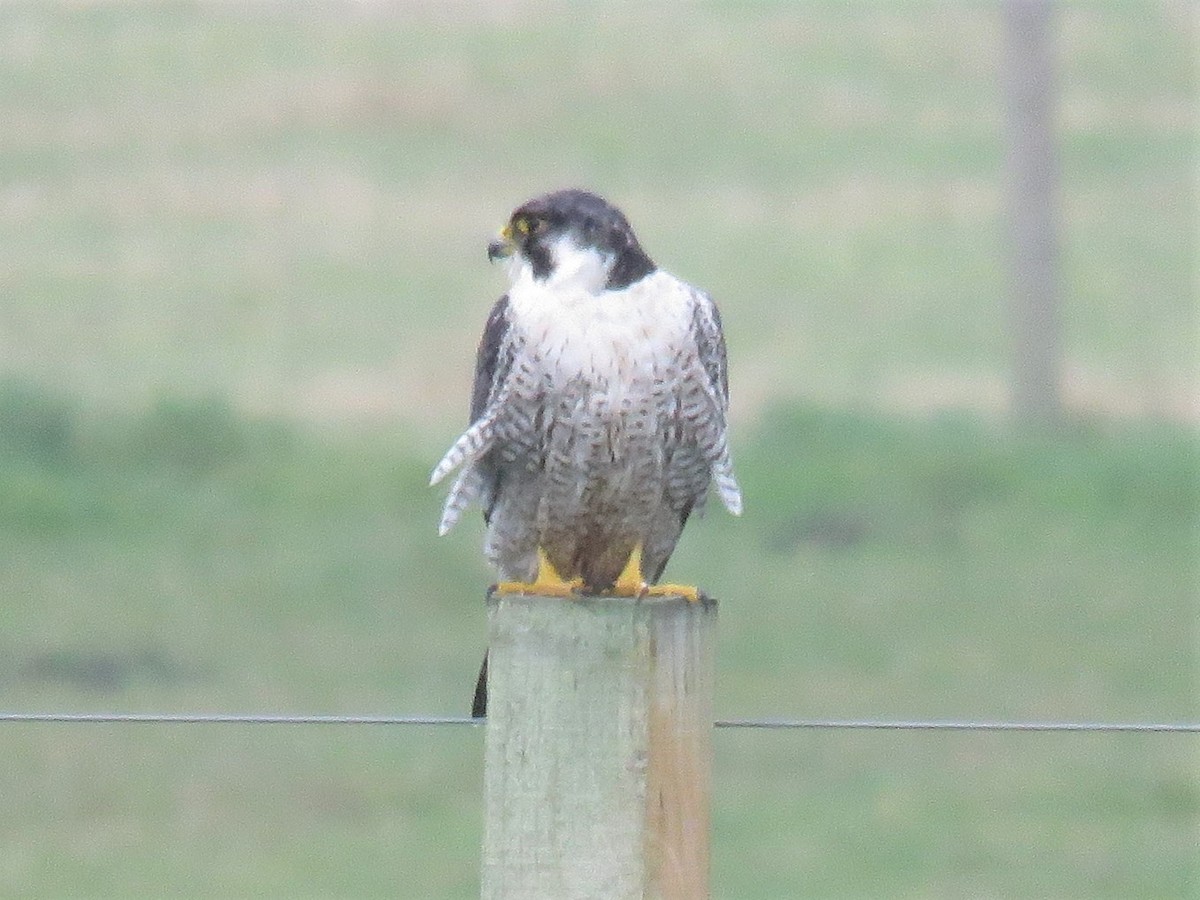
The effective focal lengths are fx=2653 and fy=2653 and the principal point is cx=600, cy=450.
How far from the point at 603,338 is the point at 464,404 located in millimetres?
9178

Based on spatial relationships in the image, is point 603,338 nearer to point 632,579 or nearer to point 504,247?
point 504,247

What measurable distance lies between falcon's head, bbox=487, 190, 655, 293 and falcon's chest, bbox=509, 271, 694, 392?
0.04 metres

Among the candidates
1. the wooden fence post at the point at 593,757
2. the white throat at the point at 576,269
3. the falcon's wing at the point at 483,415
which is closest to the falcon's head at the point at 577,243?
the white throat at the point at 576,269

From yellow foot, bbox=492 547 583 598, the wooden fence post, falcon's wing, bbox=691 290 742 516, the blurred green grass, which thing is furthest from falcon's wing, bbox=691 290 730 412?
the blurred green grass

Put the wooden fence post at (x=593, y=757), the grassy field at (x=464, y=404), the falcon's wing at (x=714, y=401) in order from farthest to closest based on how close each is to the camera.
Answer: the grassy field at (x=464, y=404) < the falcon's wing at (x=714, y=401) < the wooden fence post at (x=593, y=757)

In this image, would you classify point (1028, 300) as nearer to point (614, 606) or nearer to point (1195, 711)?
point (1195, 711)

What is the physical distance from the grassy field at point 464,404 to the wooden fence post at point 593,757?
4.10m

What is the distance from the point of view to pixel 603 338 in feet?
13.4

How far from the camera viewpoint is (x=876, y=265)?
1694 cm

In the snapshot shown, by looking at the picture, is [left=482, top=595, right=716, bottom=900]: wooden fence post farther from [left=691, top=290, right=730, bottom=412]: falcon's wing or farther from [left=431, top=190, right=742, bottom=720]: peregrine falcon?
[left=691, top=290, right=730, bottom=412]: falcon's wing

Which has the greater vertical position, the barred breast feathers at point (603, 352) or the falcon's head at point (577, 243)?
the falcon's head at point (577, 243)

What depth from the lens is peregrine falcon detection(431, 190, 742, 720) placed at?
13.5 ft

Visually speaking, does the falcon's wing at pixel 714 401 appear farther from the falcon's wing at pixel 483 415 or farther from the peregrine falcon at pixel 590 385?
the falcon's wing at pixel 483 415

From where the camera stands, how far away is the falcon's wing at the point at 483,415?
4137 millimetres
